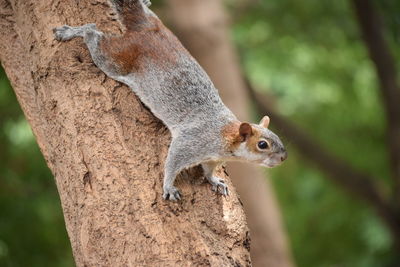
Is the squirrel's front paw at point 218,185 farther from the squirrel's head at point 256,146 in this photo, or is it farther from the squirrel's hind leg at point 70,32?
the squirrel's hind leg at point 70,32

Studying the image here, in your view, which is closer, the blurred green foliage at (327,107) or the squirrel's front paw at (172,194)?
the squirrel's front paw at (172,194)

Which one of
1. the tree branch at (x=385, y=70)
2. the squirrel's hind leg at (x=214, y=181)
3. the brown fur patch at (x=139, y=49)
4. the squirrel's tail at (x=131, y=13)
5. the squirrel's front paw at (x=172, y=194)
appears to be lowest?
the tree branch at (x=385, y=70)

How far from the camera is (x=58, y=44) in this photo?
3369 millimetres

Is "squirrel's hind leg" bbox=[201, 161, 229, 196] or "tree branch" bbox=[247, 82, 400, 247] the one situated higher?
"squirrel's hind leg" bbox=[201, 161, 229, 196]

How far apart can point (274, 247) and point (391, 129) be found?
1.75 metres

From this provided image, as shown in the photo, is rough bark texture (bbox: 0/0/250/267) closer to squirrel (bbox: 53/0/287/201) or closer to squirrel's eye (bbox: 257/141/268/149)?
squirrel (bbox: 53/0/287/201)

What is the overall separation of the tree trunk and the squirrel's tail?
9.90 ft

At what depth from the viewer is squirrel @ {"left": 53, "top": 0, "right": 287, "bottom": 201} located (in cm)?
344

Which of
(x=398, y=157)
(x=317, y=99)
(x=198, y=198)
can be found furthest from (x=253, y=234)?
(x=198, y=198)

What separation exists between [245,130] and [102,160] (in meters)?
0.81

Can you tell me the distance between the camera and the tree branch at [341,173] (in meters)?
7.11

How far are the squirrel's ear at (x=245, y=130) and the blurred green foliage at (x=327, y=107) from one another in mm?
4126

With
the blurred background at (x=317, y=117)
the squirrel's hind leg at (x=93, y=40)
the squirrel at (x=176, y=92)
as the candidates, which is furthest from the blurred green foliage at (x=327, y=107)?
the squirrel's hind leg at (x=93, y=40)

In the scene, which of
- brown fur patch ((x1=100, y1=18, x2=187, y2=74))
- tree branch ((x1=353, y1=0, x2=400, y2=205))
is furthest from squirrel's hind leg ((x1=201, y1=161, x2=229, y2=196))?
tree branch ((x1=353, y1=0, x2=400, y2=205))
